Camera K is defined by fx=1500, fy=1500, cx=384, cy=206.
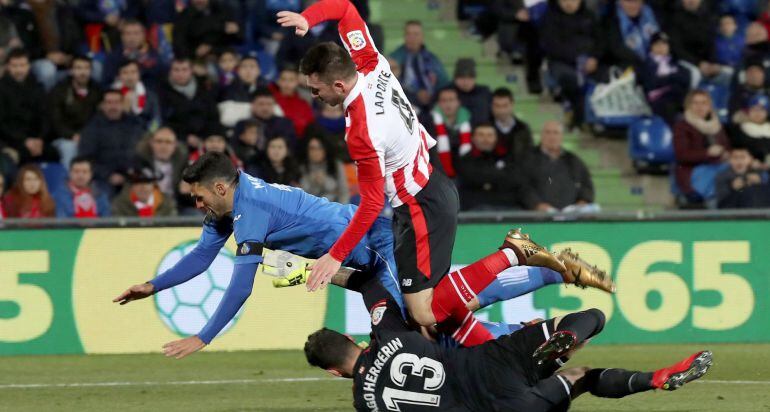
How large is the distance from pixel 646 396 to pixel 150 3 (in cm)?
899

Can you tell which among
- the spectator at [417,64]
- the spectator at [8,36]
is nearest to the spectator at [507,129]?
the spectator at [417,64]

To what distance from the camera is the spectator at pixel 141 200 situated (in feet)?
46.9

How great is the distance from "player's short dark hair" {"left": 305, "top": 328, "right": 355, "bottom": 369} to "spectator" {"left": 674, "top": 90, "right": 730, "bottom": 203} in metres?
8.50

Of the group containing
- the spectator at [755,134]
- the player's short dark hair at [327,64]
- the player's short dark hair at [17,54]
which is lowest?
the spectator at [755,134]

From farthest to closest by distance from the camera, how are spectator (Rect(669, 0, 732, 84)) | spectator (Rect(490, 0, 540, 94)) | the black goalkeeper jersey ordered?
spectator (Rect(669, 0, 732, 84))
spectator (Rect(490, 0, 540, 94))
the black goalkeeper jersey

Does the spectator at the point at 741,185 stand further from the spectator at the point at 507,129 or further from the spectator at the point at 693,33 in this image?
the spectator at the point at 693,33

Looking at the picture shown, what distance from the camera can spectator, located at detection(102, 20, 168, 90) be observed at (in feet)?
53.1

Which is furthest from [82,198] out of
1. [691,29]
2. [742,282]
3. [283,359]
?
[691,29]

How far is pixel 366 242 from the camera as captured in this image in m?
9.98

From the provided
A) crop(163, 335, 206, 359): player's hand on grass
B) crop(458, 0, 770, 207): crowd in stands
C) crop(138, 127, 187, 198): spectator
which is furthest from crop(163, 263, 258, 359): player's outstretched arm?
crop(458, 0, 770, 207): crowd in stands

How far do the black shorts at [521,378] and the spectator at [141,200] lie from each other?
651cm

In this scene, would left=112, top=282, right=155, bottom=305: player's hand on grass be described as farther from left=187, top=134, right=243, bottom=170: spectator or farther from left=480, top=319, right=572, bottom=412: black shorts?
left=187, top=134, right=243, bottom=170: spectator

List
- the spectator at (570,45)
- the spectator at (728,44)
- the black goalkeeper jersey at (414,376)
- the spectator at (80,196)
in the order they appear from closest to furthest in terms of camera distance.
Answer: the black goalkeeper jersey at (414,376) → the spectator at (80,196) → the spectator at (570,45) → the spectator at (728,44)

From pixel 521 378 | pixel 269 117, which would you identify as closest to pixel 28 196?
pixel 269 117
